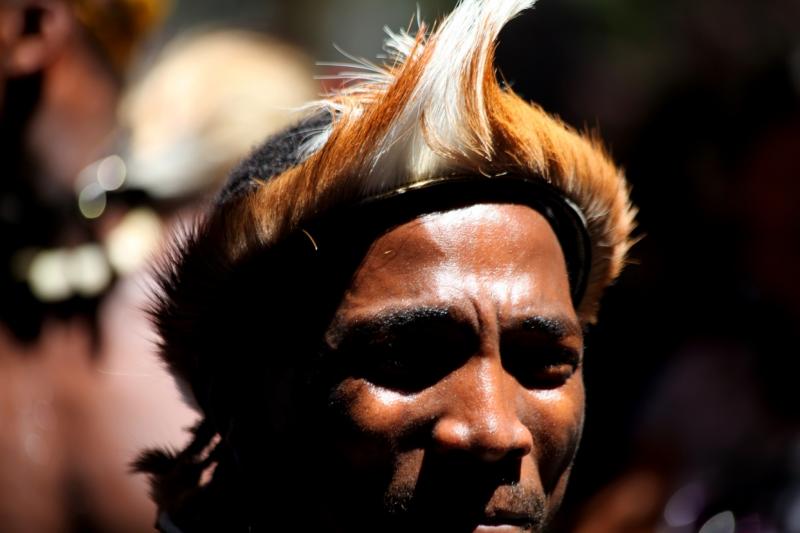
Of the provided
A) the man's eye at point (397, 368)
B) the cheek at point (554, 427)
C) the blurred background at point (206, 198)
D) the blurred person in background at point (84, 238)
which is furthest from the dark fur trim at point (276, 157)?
the blurred person in background at point (84, 238)

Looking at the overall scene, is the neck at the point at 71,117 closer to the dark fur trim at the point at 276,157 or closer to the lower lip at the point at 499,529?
the dark fur trim at the point at 276,157

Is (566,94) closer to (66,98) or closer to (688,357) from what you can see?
(688,357)

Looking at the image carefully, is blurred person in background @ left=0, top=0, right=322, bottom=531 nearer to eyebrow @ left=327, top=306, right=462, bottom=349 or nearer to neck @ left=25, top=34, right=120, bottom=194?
neck @ left=25, top=34, right=120, bottom=194

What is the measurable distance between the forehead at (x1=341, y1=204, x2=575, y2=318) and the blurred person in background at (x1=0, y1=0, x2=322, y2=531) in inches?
59.9

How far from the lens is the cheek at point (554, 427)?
1.98 m

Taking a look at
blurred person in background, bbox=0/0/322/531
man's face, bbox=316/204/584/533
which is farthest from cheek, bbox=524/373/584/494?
blurred person in background, bbox=0/0/322/531

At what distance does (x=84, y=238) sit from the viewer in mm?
3756

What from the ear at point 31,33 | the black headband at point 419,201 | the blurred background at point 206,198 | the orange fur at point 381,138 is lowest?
the blurred background at point 206,198

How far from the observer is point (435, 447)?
187cm

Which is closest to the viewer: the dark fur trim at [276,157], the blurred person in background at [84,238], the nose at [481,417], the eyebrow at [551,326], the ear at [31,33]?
the nose at [481,417]

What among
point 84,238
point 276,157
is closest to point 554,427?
point 276,157

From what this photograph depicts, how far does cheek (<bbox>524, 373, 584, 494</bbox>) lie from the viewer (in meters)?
1.98

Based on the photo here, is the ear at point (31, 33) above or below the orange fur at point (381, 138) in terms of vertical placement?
above

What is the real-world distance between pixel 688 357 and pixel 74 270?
2154mm
